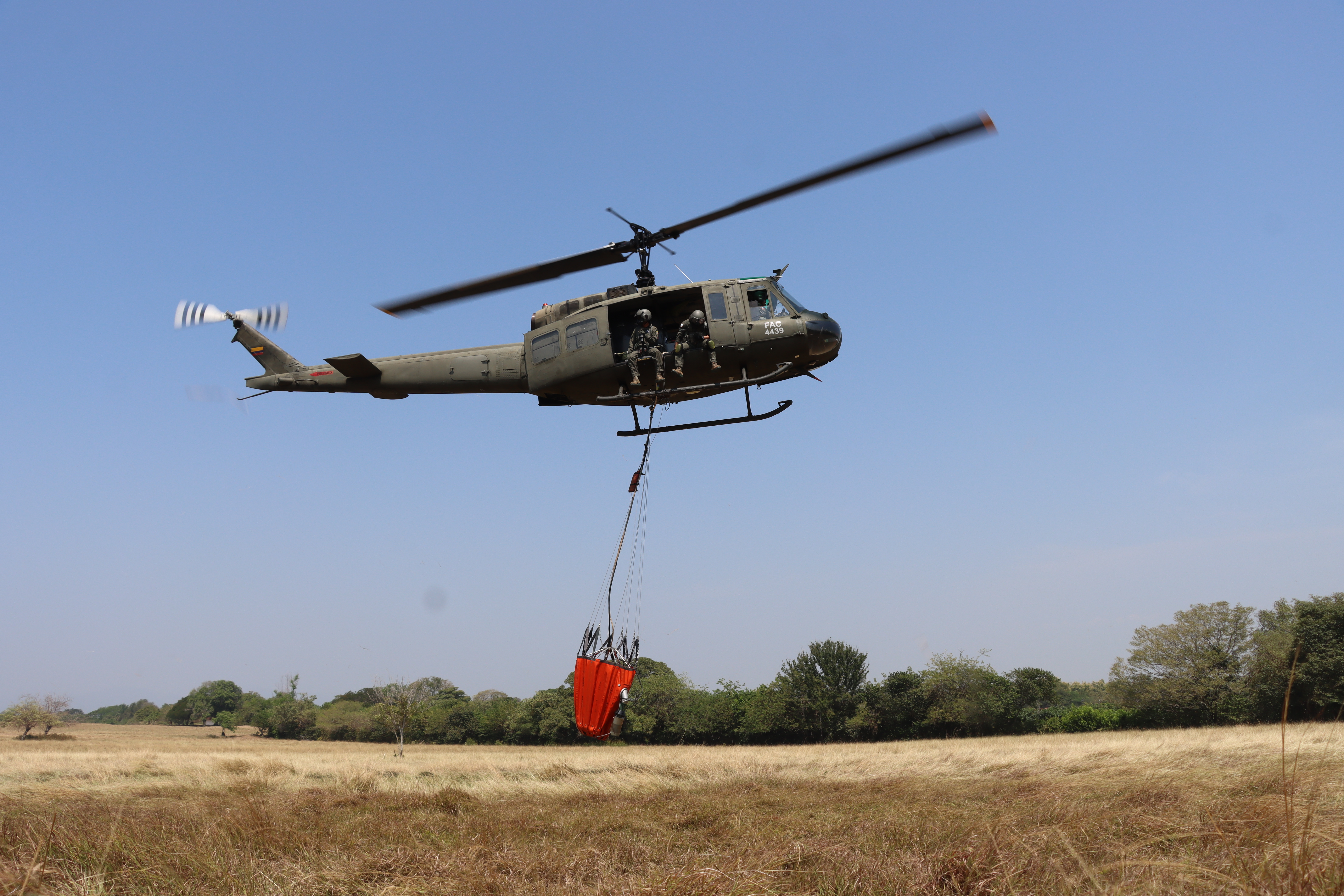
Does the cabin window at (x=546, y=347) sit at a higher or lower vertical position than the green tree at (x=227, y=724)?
higher

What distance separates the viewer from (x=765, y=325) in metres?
12.4

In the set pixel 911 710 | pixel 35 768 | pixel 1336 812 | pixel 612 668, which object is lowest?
pixel 911 710

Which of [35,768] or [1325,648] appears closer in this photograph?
[35,768]

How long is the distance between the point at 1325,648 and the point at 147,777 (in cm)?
5381

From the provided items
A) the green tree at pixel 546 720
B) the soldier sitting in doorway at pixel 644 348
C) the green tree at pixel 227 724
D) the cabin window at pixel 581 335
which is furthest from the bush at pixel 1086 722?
the green tree at pixel 227 724

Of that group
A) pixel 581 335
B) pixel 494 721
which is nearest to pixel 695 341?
pixel 581 335

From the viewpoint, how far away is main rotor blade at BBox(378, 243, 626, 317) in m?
11.6

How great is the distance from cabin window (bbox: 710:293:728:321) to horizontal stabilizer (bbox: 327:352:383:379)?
6166mm

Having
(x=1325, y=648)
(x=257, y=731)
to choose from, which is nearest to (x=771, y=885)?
(x=1325, y=648)

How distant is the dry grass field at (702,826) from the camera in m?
5.55

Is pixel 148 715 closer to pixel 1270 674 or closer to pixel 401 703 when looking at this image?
pixel 401 703

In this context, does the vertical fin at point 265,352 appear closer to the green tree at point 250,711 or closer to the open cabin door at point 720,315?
the open cabin door at point 720,315

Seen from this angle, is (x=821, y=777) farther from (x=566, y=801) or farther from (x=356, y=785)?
(x=356, y=785)

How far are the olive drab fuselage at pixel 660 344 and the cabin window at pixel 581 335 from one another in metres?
0.01
